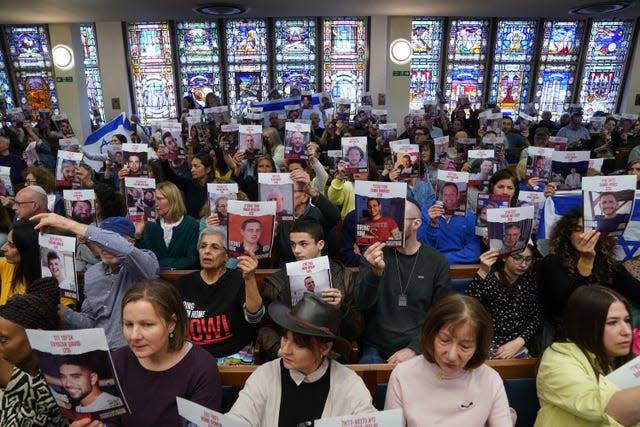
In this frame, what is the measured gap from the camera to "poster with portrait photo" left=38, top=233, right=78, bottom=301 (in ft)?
8.23

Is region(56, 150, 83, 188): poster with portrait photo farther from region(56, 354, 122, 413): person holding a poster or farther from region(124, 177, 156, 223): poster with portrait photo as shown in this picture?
region(56, 354, 122, 413): person holding a poster

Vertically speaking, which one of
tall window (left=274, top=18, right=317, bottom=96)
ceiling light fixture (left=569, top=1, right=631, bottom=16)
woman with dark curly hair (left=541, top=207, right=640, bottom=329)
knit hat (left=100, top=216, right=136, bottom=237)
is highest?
ceiling light fixture (left=569, top=1, right=631, bottom=16)

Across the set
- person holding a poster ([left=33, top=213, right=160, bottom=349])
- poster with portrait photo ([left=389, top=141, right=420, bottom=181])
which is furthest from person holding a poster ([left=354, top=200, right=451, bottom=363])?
poster with portrait photo ([left=389, top=141, right=420, bottom=181])

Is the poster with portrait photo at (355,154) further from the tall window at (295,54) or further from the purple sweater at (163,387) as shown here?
the tall window at (295,54)

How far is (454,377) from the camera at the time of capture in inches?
75.2

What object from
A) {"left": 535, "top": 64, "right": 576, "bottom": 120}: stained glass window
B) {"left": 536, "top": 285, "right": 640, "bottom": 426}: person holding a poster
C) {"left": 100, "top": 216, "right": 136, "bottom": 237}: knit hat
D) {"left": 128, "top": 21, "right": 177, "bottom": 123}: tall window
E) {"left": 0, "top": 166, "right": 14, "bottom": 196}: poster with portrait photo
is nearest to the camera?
{"left": 536, "top": 285, "right": 640, "bottom": 426}: person holding a poster

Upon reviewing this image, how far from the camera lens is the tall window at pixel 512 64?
12.5 meters

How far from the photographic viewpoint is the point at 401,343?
2.70 metres

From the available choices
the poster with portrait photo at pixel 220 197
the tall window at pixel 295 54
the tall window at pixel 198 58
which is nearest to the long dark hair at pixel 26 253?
the poster with portrait photo at pixel 220 197

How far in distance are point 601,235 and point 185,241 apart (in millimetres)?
2945

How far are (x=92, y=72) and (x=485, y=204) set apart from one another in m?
12.1

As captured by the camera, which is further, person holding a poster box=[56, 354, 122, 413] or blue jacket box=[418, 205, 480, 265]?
blue jacket box=[418, 205, 480, 265]

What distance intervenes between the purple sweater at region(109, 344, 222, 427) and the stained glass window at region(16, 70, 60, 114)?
40.1 ft

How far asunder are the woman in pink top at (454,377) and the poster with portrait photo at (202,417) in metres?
0.83
